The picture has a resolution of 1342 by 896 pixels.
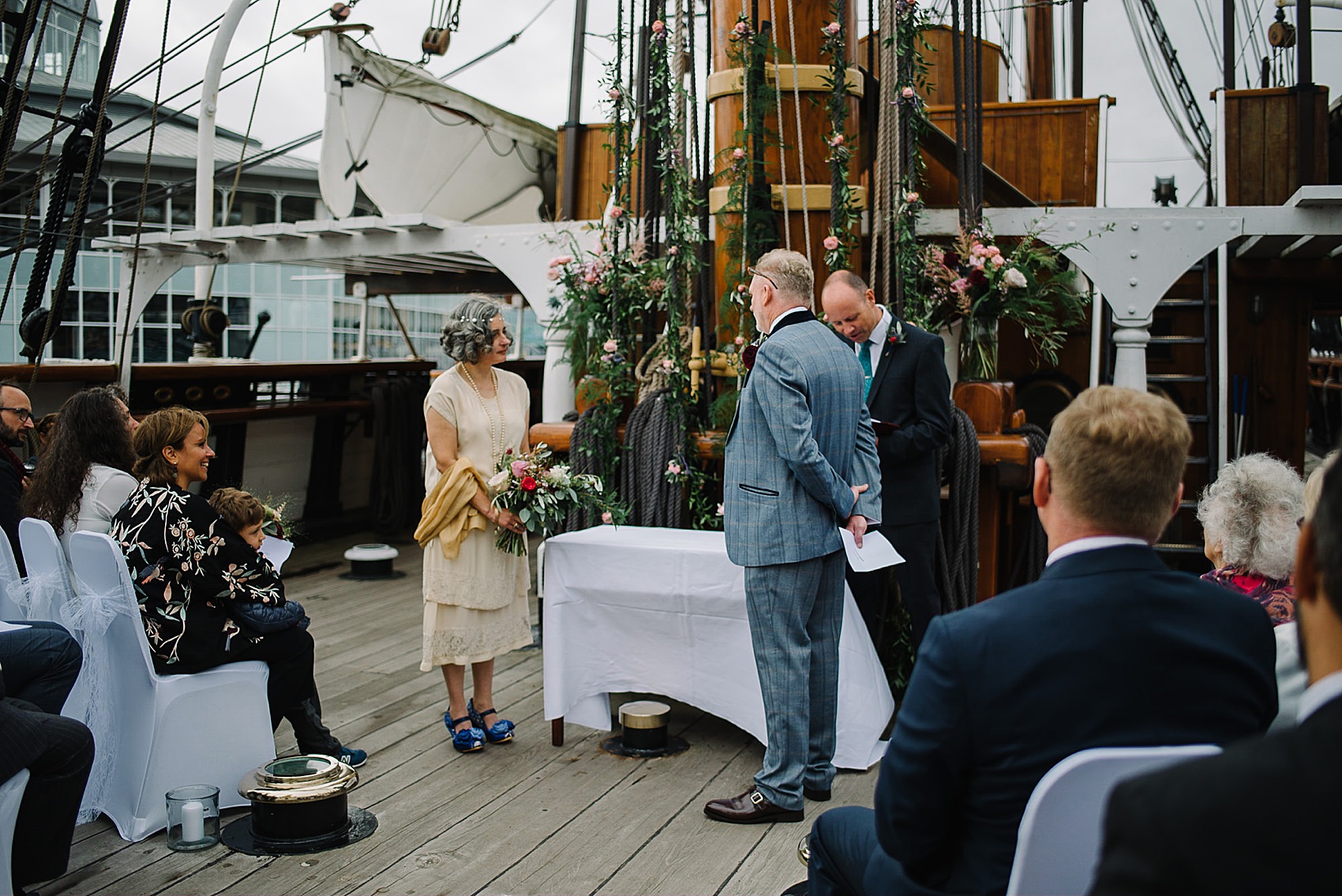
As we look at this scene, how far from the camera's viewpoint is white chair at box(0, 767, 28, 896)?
2.40 meters

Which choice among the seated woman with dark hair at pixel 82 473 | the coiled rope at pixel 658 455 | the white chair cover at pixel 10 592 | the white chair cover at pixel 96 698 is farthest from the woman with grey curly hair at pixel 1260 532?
the white chair cover at pixel 10 592

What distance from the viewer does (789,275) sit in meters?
3.21

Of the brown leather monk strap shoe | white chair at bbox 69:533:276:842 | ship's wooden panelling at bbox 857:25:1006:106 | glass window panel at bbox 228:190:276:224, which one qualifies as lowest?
the brown leather monk strap shoe

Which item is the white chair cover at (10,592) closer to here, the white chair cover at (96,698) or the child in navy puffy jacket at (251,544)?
the white chair cover at (96,698)

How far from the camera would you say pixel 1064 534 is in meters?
1.53

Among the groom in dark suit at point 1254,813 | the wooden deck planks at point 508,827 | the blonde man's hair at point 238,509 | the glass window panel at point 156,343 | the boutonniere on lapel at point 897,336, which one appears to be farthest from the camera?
the glass window panel at point 156,343

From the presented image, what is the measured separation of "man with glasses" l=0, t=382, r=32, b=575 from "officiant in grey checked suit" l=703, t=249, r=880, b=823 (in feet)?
7.99

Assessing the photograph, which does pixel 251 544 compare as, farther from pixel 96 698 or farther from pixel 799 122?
pixel 799 122

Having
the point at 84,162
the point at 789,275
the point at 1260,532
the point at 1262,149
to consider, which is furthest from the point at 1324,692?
the point at 1262,149

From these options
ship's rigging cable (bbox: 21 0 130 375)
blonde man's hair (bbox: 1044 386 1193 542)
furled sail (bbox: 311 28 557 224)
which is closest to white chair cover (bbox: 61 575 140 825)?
ship's rigging cable (bbox: 21 0 130 375)

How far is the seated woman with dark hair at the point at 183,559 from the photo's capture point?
3.15 metres

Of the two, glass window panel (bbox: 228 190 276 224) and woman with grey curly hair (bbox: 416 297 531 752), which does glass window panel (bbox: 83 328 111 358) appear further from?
woman with grey curly hair (bbox: 416 297 531 752)

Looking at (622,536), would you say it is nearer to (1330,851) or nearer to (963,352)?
(963,352)

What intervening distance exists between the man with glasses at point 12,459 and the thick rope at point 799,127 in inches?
116
